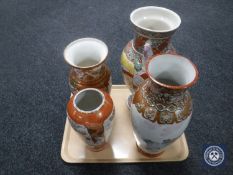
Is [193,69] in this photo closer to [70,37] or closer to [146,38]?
[146,38]

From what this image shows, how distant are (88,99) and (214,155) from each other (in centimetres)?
43

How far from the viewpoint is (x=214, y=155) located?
2.36 ft

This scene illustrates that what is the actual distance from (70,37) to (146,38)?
2.28 ft

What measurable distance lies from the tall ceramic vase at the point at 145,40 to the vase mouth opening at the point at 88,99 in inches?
3.8

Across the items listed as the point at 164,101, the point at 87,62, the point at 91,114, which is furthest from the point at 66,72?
the point at 164,101

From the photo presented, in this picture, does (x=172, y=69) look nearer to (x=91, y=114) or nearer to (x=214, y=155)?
(x=91, y=114)

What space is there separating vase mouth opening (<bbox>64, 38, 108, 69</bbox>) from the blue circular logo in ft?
1.40

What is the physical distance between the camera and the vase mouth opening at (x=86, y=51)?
0.58 m

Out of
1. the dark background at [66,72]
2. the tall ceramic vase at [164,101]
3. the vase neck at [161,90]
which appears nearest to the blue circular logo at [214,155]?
the dark background at [66,72]

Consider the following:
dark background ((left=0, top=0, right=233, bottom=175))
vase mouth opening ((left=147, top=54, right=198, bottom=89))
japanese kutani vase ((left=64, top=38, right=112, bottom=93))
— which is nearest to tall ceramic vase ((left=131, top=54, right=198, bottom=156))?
vase mouth opening ((left=147, top=54, right=198, bottom=89))

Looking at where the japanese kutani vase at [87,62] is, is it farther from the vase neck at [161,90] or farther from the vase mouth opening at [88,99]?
the vase neck at [161,90]

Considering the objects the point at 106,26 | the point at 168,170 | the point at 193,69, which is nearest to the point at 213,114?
the point at 168,170

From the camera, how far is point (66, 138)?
0.67 m

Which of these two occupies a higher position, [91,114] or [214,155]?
[91,114]
